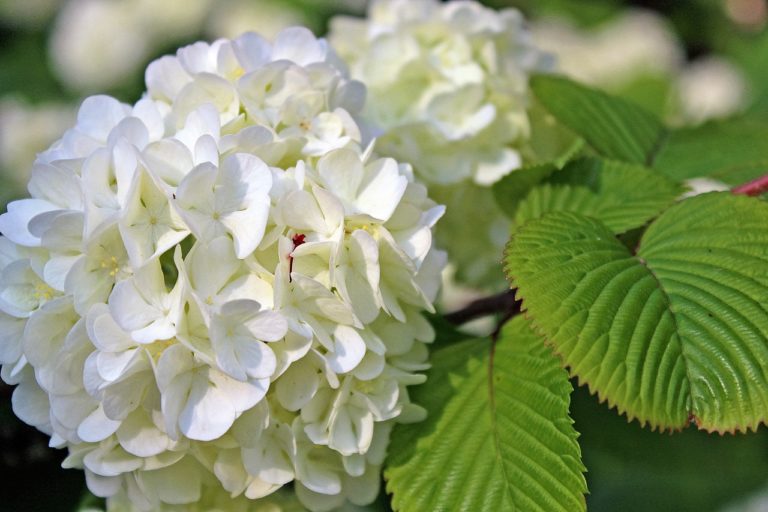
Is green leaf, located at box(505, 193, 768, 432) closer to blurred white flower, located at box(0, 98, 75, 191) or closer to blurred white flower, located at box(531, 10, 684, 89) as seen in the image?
blurred white flower, located at box(531, 10, 684, 89)

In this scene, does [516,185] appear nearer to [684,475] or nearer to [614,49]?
[684,475]

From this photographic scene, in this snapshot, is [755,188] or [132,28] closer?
[755,188]

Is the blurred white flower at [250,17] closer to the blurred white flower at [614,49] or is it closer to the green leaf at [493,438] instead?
the blurred white flower at [614,49]

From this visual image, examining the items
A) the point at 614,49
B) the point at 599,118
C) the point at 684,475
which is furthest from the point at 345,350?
the point at 614,49

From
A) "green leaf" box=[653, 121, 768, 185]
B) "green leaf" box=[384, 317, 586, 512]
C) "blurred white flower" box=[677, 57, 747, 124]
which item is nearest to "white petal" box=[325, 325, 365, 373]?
"green leaf" box=[384, 317, 586, 512]

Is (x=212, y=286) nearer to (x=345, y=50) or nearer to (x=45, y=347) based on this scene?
(x=45, y=347)
